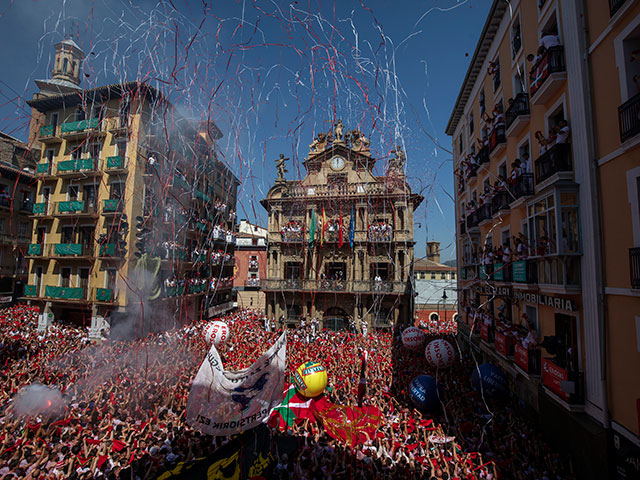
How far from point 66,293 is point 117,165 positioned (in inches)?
355

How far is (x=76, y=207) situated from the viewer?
2080 cm

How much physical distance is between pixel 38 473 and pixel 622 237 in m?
12.9

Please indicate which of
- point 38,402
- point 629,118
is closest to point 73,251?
point 38,402

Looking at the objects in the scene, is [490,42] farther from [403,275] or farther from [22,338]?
[22,338]

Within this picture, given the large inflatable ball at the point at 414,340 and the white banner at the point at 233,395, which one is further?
the large inflatable ball at the point at 414,340

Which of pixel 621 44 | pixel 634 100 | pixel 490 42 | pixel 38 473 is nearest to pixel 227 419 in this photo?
pixel 38 473

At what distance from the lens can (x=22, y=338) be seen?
1548 cm

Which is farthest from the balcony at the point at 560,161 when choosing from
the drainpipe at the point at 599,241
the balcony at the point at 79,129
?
the balcony at the point at 79,129

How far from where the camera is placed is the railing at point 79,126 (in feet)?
69.9

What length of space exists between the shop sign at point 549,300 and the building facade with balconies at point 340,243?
14.5 metres

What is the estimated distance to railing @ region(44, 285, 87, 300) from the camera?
20.4 metres

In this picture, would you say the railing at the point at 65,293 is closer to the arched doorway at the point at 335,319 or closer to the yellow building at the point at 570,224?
the arched doorway at the point at 335,319

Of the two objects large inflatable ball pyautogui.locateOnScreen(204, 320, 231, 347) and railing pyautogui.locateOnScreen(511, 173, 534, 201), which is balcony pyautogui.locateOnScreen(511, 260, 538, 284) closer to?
railing pyautogui.locateOnScreen(511, 173, 534, 201)

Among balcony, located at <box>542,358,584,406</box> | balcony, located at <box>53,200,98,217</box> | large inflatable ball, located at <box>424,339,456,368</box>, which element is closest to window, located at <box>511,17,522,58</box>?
balcony, located at <box>542,358,584,406</box>
